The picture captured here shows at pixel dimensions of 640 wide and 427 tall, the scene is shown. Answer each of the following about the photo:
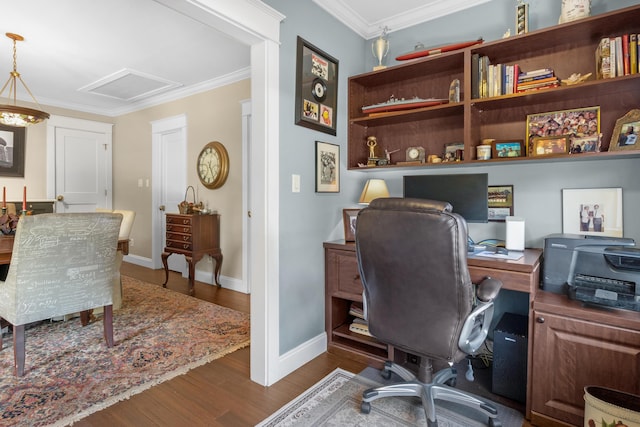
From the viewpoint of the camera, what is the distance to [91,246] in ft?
7.29

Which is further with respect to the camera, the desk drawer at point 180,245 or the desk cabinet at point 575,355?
the desk drawer at point 180,245

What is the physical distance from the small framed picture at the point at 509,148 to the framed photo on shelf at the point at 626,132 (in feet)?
1.39

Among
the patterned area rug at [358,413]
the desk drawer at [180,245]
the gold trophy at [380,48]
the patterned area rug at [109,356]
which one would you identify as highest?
the gold trophy at [380,48]

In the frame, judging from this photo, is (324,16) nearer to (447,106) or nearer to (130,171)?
(447,106)

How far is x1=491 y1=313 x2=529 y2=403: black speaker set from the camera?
175cm

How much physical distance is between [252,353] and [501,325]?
1.45 m

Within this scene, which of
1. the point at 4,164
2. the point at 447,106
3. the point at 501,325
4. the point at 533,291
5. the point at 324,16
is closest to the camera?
the point at 533,291

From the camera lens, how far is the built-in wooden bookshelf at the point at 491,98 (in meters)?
1.81

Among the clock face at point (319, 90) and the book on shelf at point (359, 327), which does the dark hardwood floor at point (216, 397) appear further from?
the clock face at point (319, 90)

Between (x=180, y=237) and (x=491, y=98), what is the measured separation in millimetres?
3361

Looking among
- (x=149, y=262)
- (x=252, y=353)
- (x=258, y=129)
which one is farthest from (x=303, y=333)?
(x=149, y=262)

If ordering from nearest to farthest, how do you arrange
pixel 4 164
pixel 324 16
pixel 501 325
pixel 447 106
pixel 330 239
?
pixel 501 325 → pixel 447 106 → pixel 324 16 → pixel 330 239 → pixel 4 164

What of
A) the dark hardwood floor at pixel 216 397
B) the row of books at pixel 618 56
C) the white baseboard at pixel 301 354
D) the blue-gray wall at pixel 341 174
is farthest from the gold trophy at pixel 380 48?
the dark hardwood floor at pixel 216 397

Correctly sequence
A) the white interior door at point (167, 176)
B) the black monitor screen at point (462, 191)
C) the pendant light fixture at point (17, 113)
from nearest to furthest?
the black monitor screen at point (462, 191), the pendant light fixture at point (17, 113), the white interior door at point (167, 176)
